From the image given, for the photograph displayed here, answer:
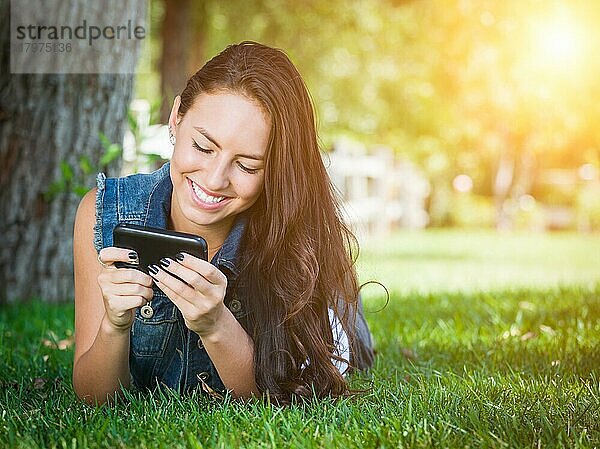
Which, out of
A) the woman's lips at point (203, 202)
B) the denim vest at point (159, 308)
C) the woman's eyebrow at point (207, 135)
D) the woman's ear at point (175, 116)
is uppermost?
the woman's ear at point (175, 116)

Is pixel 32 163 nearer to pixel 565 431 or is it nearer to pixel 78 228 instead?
pixel 78 228

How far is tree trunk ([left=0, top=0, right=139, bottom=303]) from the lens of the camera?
4754 millimetres

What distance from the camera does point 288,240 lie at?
8.39 feet

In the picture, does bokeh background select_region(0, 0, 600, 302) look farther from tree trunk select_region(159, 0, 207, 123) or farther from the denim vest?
the denim vest

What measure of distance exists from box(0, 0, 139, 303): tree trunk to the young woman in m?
2.24

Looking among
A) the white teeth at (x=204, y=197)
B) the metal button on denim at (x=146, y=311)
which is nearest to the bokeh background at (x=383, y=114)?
the metal button on denim at (x=146, y=311)

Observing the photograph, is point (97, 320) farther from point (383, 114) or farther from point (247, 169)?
point (383, 114)

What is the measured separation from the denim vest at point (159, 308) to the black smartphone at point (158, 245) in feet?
0.98

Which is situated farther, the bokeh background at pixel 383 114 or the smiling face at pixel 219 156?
the bokeh background at pixel 383 114

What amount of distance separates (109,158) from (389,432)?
2800 mm

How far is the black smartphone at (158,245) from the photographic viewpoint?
2.24m

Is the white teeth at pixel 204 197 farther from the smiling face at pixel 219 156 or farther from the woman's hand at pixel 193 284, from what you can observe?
the woman's hand at pixel 193 284

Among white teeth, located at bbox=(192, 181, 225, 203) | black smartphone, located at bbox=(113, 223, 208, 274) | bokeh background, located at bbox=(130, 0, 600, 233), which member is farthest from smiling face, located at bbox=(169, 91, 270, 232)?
bokeh background, located at bbox=(130, 0, 600, 233)

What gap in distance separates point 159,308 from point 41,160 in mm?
2449
